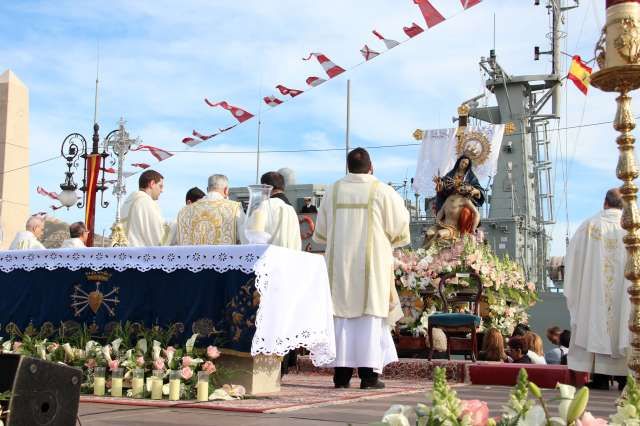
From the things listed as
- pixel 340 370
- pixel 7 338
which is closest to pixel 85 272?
pixel 7 338

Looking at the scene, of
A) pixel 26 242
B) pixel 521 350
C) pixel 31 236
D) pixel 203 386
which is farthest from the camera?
pixel 521 350

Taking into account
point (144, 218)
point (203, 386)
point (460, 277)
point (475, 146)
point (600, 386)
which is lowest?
point (600, 386)

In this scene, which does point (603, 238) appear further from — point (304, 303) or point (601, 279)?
point (304, 303)

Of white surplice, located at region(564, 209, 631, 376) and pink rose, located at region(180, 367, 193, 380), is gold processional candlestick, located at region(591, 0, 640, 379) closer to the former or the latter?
pink rose, located at region(180, 367, 193, 380)

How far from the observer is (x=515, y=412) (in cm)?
213

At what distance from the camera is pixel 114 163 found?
17.9 metres

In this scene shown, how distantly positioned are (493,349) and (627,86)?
27.0 ft

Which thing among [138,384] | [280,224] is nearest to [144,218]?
[280,224]

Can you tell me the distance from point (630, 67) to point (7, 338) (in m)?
6.06

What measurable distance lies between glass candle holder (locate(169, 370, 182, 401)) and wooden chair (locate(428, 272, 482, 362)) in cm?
416

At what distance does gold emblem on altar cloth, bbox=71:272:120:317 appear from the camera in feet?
24.0

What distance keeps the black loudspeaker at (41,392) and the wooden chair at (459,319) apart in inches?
269

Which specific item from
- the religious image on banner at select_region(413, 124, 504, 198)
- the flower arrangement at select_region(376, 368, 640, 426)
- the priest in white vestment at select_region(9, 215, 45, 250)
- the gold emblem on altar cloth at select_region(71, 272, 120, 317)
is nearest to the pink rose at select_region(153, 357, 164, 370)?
the gold emblem on altar cloth at select_region(71, 272, 120, 317)

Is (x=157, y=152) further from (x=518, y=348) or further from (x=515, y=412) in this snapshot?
(x=515, y=412)
